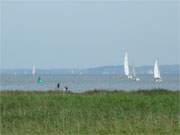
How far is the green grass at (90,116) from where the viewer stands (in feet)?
61.1

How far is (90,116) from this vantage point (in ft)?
76.2

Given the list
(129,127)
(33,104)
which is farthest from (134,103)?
(129,127)

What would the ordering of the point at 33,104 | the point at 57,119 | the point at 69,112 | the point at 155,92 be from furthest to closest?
1. the point at 155,92
2. the point at 33,104
3. the point at 69,112
4. the point at 57,119

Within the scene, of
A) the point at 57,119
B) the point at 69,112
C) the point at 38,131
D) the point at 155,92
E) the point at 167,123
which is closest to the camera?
the point at 38,131

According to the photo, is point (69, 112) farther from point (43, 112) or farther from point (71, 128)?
point (71, 128)

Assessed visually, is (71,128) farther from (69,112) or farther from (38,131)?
(69,112)

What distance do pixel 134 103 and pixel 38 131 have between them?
1238cm

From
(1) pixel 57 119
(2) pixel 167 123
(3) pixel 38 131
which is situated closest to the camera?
(3) pixel 38 131

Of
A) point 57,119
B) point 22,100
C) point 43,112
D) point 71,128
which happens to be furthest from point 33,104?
point 71,128

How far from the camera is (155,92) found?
38812mm

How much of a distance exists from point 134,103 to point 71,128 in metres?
11.6

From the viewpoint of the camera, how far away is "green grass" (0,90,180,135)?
1861cm

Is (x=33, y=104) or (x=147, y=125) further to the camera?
(x=33, y=104)

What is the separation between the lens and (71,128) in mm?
19125
